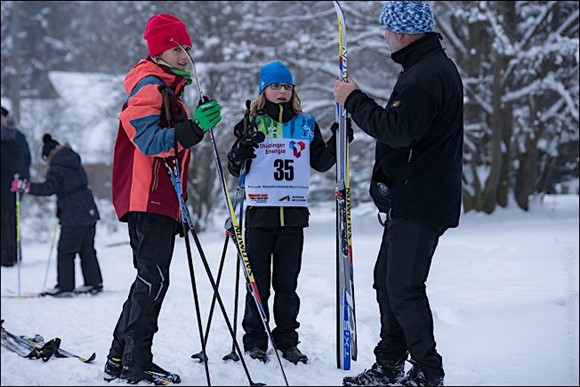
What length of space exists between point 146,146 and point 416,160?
1398 mm

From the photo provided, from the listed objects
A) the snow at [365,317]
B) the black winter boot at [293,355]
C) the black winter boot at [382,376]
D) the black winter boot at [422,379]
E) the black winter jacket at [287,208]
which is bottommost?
the snow at [365,317]

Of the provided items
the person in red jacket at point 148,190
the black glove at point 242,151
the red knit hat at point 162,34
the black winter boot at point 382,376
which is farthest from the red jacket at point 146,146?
the black winter boot at point 382,376

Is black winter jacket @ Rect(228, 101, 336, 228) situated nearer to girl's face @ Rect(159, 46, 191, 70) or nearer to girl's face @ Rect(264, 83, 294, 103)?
girl's face @ Rect(264, 83, 294, 103)

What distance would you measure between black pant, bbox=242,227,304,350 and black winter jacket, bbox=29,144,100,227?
358 cm

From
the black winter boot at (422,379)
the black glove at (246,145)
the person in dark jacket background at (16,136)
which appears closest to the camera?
the black winter boot at (422,379)

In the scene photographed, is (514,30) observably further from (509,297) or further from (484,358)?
(484,358)

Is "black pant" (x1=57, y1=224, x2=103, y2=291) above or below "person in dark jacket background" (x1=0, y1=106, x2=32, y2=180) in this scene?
below

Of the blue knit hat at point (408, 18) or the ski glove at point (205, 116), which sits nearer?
the ski glove at point (205, 116)

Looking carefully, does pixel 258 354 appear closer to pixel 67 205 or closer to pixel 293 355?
pixel 293 355

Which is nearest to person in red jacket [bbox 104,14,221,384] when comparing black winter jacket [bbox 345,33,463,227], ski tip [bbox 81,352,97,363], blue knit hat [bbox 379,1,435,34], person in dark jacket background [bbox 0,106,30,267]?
ski tip [bbox 81,352,97,363]

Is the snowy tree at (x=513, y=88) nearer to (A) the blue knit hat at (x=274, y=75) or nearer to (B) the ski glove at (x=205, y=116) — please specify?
(A) the blue knit hat at (x=274, y=75)

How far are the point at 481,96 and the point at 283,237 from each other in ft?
34.8

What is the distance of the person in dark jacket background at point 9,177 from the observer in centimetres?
Result: 1001

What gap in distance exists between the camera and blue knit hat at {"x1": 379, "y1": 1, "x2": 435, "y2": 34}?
362 centimetres
